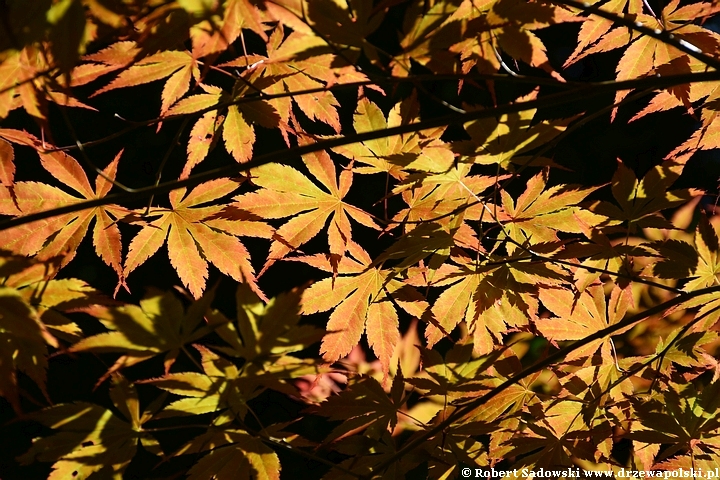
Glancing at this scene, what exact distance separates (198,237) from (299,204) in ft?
0.59

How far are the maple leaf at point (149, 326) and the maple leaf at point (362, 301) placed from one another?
349 mm

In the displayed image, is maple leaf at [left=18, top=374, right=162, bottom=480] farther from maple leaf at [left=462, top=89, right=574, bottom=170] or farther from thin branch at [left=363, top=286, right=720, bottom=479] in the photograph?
maple leaf at [left=462, top=89, right=574, bottom=170]

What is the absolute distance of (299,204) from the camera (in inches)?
41.7

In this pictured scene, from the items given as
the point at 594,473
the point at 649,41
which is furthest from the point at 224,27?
the point at 594,473

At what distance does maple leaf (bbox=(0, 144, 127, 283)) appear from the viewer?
95 centimetres

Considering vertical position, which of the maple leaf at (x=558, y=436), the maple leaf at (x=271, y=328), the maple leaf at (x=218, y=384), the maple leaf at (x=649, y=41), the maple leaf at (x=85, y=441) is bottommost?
the maple leaf at (x=558, y=436)

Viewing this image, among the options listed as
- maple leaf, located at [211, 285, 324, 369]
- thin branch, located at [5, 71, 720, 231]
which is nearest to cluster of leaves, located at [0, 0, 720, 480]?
maple leaf, located at [211, 285, 324, 369]

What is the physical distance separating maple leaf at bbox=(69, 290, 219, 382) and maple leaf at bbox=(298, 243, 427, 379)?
13.7 inches

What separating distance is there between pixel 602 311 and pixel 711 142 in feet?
1.20

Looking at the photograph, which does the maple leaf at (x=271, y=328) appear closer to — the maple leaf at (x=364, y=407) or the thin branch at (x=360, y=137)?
the thin branch at (x=360, y=137)

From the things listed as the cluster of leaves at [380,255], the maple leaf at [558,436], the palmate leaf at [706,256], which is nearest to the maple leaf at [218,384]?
the cluster of leaves at [380,255]

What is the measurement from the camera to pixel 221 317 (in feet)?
2.36

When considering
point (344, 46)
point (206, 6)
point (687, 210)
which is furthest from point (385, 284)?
point (687, 210)

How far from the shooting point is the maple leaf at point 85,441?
770 millimetres
